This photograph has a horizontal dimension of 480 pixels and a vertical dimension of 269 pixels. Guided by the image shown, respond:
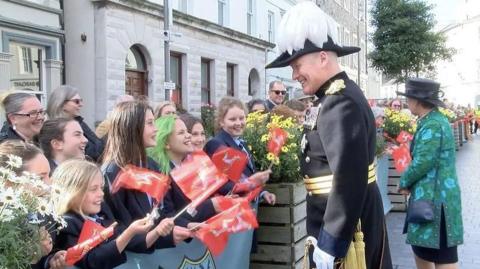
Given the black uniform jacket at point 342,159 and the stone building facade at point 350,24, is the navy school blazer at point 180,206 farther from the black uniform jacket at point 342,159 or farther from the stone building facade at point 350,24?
the stone building facade at point 350,24

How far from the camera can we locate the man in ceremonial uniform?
8.84ft

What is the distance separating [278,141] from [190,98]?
1389 cm

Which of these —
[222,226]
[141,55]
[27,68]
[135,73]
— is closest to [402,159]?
[222,226]

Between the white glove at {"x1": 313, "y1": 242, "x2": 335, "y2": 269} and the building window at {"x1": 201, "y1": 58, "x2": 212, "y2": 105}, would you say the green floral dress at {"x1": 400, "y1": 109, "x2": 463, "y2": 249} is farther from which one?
the building window at {"x1": 201, "y1": 58, "x2": 212, "y2": 105}

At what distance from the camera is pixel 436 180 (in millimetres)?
4438

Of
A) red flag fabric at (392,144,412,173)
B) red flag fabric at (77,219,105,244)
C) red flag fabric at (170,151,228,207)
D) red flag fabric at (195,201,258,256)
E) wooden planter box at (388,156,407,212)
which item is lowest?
wooden planter box at (388,156,407,212)

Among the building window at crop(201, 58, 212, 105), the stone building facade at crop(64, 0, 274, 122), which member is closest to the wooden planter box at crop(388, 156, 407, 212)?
the stone building facade at crop(64, 0, 274, 122)

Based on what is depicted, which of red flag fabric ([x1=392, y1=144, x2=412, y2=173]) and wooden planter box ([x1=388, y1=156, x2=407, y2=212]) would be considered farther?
wooden planter box ([x1=388, y1=156, x2=407, y2=212])

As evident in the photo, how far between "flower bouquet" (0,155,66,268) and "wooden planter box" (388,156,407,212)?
7.48m

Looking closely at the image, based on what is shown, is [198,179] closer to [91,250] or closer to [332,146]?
[91,250]

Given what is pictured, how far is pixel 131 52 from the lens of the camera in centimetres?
1568

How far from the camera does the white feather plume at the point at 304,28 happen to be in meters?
2.88

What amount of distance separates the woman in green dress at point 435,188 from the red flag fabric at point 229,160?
149 cm

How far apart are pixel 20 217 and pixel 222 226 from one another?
4.49 feet
